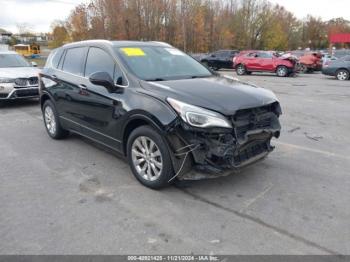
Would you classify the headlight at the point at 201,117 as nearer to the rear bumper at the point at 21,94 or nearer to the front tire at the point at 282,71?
the rear bumper at the point at 21,94

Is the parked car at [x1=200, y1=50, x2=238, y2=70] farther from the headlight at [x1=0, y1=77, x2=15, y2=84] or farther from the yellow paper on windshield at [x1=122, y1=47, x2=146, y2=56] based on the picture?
the yellow paper on windshield at [x1=122, y1=47, x2=146, y2=56]

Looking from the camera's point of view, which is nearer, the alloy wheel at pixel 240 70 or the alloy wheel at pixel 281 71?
the alloy wheel at pixel 281 71

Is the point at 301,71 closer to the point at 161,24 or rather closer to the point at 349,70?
the point at 349,70

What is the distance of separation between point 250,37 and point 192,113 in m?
54.8

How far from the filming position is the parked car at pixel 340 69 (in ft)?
59.2

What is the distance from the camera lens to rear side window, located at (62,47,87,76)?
Result: 17.4ft

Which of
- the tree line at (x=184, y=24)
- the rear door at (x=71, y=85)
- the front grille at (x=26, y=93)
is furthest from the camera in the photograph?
the tree line at (x=184, y=24)

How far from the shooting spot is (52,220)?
3395 mm

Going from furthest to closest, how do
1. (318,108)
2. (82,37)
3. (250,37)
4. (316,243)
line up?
(250,37), (82,37), (318,108), (316,243)

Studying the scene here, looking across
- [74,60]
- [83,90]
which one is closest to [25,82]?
[74,60]

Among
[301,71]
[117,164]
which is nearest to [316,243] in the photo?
[117,164]

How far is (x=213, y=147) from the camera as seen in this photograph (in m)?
3.60

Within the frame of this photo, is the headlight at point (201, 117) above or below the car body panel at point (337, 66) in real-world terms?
below

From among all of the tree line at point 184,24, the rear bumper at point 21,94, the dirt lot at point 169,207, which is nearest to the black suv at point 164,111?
the dirt lot at point 169,207
